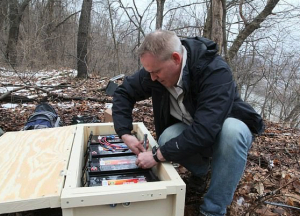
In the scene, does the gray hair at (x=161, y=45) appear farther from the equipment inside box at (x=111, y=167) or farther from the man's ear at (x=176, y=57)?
the equipment inside box at (x=111, y=167)

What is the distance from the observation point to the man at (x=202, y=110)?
145 cm

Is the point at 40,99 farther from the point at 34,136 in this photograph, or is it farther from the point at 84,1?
the point at 84,1

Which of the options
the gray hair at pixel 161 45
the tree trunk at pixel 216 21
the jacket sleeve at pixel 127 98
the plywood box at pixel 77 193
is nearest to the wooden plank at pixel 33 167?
the plywood box at pixel 77 193

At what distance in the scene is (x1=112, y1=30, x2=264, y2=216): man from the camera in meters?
1.45

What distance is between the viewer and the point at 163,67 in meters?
1.54

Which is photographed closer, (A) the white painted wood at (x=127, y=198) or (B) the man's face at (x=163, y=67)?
(A) the white painted wood at (x=127, y=198)

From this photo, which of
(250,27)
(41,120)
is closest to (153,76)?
(41,120)

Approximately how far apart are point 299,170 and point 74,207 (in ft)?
7.34

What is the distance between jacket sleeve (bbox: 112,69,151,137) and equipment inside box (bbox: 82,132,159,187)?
0.17 meters

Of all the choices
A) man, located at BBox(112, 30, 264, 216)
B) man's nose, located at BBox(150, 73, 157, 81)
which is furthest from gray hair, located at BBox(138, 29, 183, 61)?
man's nose, located at BBox(150, 73, 157, 81)

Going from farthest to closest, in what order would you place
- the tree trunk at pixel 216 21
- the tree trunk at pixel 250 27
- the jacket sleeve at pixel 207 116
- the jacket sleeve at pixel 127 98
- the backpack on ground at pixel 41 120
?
the tree trunk at pixel 250 27, the tree trunk at pixel 216 21, the backpack on ground at pixel 41 120, the jacket sleeve at pixel 127 98, the jacket sleeve at pixel 207 116

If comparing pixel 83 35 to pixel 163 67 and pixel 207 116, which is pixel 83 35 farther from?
pixel 207 116

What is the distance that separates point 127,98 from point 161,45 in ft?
2.04

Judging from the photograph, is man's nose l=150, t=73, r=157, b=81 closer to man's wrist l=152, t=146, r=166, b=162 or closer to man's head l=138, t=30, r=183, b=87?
man's head l=138, t=30, r=183, b=87
